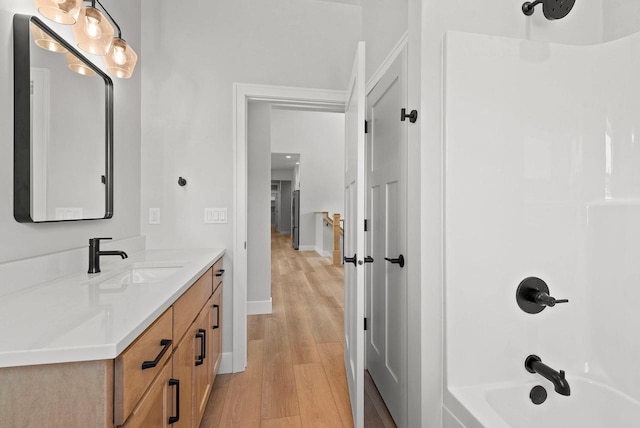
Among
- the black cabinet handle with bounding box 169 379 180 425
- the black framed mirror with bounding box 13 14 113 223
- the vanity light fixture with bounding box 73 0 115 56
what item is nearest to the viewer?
the black cabinet handle with bounding box 169 379 180 425

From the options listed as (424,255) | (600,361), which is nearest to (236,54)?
(424,255)

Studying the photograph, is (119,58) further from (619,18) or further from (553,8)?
(619,18)

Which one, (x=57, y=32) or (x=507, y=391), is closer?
(x=507, y=391)

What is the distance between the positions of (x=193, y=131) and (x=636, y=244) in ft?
7.91

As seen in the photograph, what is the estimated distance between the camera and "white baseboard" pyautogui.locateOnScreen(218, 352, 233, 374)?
7.13 feet

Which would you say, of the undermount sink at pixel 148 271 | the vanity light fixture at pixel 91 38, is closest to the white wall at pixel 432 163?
the undermount sink at pixel 148 271

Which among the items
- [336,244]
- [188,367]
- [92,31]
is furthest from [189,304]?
[336,244]

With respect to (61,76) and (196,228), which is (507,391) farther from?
(61,76)

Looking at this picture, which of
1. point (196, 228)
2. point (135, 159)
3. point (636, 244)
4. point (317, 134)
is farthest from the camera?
point (317, 134)

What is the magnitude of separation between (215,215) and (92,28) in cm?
122

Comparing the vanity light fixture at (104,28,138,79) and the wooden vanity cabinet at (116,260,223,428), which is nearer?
the wooden vanity cabinet at (116,260,223,428)

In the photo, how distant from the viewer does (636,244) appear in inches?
43.0

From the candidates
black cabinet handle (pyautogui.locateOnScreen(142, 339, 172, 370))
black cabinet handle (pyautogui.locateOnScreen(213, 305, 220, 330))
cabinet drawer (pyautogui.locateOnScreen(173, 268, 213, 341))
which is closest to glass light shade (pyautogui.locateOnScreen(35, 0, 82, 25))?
cabinet drawer (pyautogui.locateOnScreen(173, 268, 213, 341))

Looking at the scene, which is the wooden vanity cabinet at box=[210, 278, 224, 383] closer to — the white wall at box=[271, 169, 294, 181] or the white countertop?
the white countertop
